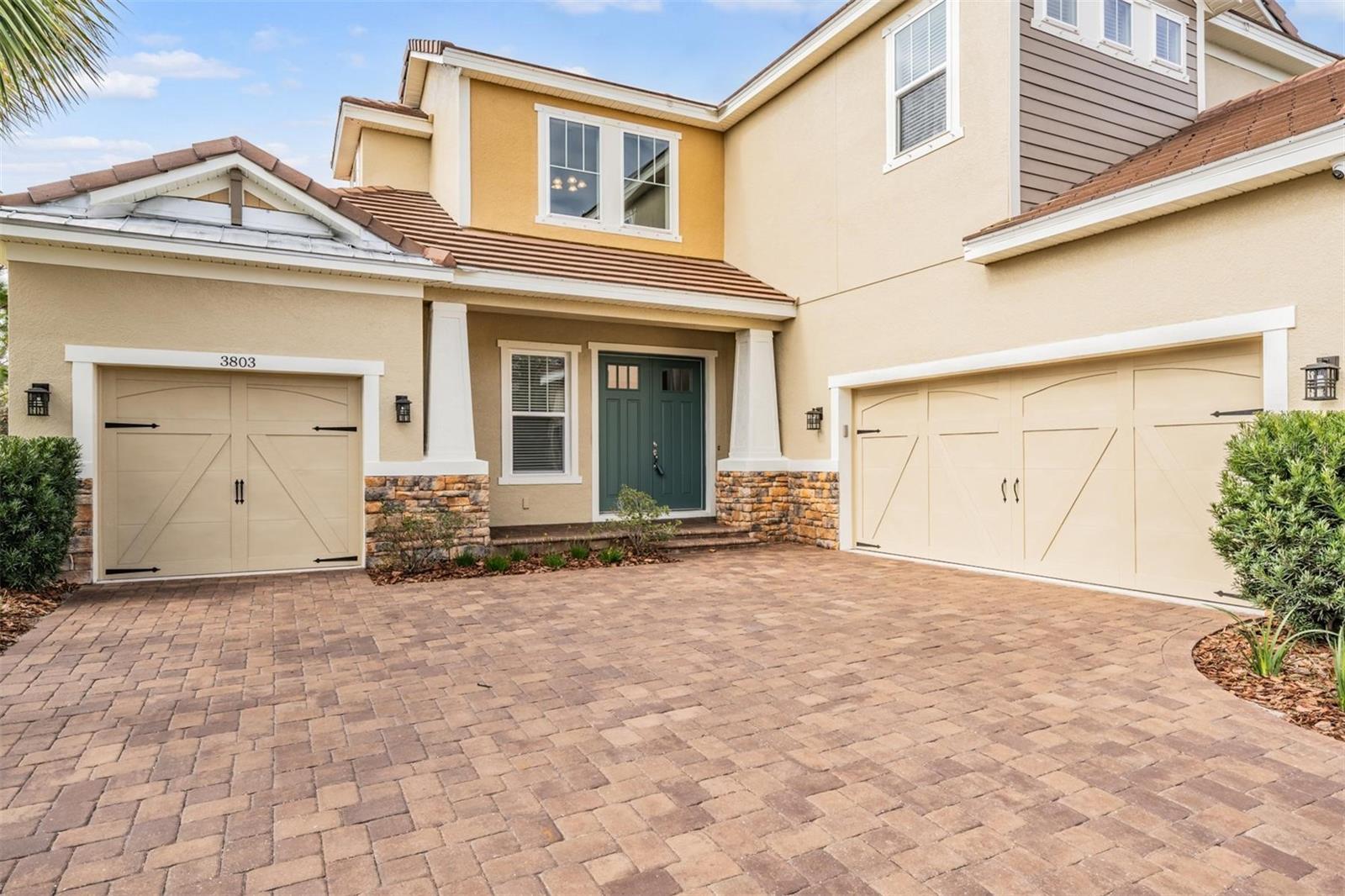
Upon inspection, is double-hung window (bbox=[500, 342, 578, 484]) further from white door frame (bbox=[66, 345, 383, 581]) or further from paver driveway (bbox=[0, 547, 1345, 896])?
paver driveway (bbox=[0, 547, 1345, 896])

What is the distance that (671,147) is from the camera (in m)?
11.7

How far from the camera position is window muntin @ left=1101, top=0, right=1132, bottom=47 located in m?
8.37

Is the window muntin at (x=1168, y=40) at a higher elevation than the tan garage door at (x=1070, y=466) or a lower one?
higher

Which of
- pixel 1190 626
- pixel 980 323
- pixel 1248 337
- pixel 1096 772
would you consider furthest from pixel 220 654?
pixel 1248 337

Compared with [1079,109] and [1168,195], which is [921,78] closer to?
[1079,109]

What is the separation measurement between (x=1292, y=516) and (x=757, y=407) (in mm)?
6738

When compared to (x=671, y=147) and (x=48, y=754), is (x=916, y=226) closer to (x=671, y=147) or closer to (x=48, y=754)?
(x=671, y=147)

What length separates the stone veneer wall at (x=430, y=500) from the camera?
8273mm

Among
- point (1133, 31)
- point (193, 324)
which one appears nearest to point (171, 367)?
point (193, 324)

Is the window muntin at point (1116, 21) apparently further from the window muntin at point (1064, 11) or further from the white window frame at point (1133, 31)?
the window muntin at point (1064, 11)

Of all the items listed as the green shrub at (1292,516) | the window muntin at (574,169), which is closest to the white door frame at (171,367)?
the window muntin at (574,169)

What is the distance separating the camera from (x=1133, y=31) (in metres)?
8.55

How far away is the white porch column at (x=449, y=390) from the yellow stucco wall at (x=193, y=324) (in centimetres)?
24

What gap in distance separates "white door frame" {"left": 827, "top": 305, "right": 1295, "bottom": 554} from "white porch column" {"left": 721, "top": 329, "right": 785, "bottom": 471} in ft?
3.72
